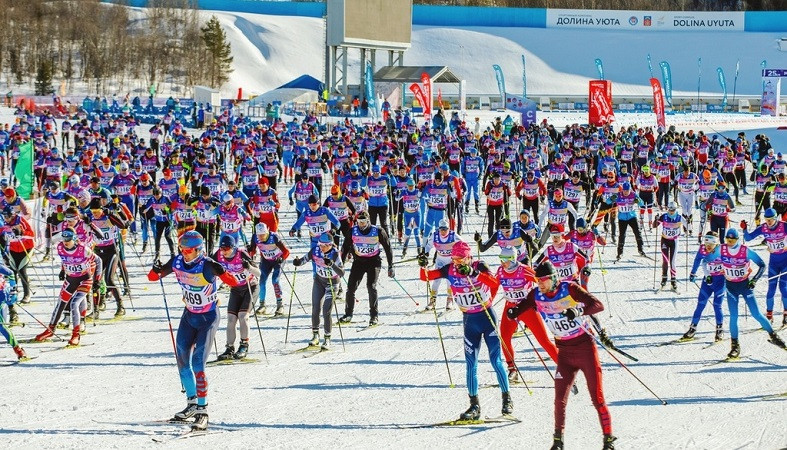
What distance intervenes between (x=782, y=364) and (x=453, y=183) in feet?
28.7

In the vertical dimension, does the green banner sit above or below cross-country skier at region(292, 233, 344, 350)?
above

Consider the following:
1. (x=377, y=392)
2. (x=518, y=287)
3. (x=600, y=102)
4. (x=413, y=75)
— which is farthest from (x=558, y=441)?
(x=413, y=75)

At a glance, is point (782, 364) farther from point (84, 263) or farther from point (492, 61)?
point (492, 61)

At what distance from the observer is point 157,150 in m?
33.8

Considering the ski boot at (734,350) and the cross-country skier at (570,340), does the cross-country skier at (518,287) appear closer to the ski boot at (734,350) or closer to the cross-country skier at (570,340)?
the cross-country skier at (570,340)

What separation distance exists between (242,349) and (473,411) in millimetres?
3643

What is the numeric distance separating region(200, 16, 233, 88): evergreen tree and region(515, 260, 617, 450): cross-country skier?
6724 cm

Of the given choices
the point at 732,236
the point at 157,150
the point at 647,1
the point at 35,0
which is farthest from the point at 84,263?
the point at 647,1

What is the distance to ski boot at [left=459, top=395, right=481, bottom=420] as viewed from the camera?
897cm

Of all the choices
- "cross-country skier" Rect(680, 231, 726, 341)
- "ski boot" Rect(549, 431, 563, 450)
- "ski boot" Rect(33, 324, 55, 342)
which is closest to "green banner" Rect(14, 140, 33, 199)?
"ski boot" Rect(33, 324, 55, 342)

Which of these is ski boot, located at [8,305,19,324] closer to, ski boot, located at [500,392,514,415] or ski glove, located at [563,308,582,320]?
ski boot, located at [500,392,514,415]

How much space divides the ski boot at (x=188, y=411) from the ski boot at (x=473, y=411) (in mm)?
2515

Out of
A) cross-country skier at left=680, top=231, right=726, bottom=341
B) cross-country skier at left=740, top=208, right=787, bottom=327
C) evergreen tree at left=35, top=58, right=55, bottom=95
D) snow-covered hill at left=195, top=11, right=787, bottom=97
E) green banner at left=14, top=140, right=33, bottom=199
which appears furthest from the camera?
snow-covered hill at left=195, top=11, right=787, bottom=97

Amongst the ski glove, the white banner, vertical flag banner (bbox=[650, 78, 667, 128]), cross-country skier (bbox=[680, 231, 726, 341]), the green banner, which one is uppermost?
the white banner
